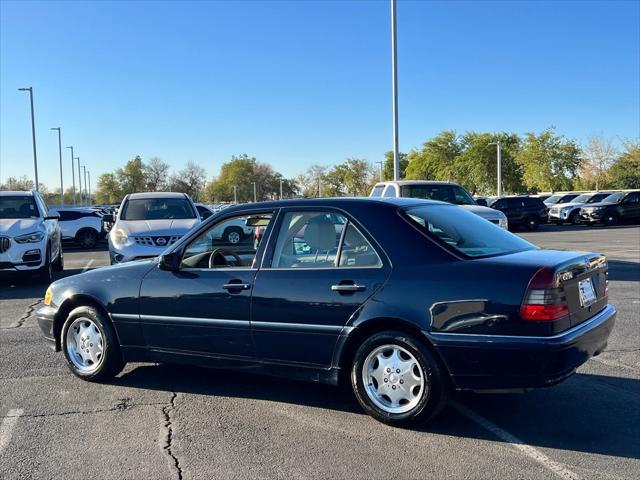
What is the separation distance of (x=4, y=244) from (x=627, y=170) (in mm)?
61580

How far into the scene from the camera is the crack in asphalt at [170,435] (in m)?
3.66

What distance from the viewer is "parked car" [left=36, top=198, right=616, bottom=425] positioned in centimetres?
384

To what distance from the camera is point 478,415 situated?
4.50 m

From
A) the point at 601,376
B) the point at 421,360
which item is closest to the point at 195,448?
the point at 421,360

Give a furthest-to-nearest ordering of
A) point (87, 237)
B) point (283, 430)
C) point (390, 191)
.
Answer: point (87, 237)
point (390, 191)
point (283, 430)

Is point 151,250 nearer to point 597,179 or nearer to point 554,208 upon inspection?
point 554,208

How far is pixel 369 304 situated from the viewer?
13.5 feet

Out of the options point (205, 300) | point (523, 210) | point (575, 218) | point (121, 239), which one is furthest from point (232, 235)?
point (575, 218)

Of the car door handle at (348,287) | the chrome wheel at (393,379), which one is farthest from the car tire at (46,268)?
the chrome wheel at (393,379)

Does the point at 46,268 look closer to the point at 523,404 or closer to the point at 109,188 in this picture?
the point at 523,404

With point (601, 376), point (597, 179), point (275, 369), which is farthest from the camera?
point (597, 179)

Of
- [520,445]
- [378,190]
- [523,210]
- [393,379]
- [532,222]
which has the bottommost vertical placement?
[520,445]

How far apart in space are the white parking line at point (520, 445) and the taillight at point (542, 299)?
2.72ft

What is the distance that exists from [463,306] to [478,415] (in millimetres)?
1083
